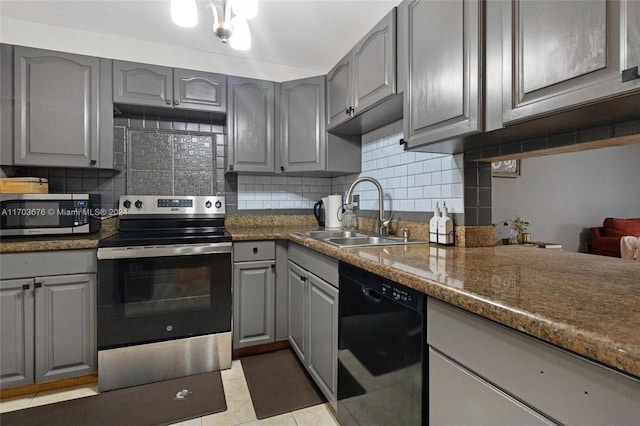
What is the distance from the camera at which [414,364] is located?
0.99 m

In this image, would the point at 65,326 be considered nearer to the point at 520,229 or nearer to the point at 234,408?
the point at 234,408

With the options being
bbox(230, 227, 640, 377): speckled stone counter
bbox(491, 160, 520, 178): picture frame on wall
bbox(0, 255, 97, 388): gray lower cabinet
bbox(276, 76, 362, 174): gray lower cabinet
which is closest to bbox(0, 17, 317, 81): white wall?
bbox(276, 76, 362, 174): gray lower cabinet

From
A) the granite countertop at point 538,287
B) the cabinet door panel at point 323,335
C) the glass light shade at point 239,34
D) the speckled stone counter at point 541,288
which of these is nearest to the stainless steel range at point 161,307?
the cabinet door panel at point 323,335

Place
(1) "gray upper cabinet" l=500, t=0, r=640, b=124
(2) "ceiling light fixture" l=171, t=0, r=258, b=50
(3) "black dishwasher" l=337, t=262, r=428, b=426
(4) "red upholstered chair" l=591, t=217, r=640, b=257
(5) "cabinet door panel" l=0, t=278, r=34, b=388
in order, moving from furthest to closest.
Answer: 1. (4) "red upholstered chair" l=591, t=217, r=640, b=257
2. (5) "cabinet door panel" l=0, t=278, r=34, b=388
3. (2) "ceiling light fixture" l=171, t=0, r=258, b=50
4. (3) "black dishwasher" l=337, t=262, r=428, b=426
5. (1) "gray upper cabinet" l=500, t=0, r=640, b=124

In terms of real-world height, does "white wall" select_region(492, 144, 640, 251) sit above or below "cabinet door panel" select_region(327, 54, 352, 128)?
below

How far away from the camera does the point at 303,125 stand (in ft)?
8.70

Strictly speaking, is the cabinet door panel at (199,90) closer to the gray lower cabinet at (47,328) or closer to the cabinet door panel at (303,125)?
the cabinet door panel at (303,125)

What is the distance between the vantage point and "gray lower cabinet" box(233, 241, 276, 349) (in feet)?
7.36

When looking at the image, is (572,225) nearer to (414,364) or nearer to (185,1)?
(414,364)

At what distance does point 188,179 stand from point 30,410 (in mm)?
1756

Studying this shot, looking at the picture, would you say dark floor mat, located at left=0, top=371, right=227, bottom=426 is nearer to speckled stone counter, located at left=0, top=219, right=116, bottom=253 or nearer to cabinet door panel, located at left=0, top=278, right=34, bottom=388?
cabinet door panel, located at left=0, top=278, right=34, bottom=388

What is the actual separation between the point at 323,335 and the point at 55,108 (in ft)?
7.79

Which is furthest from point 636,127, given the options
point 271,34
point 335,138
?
point 271,34

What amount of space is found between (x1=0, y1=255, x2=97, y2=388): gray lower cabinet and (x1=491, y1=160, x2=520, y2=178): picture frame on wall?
8.60 ft
